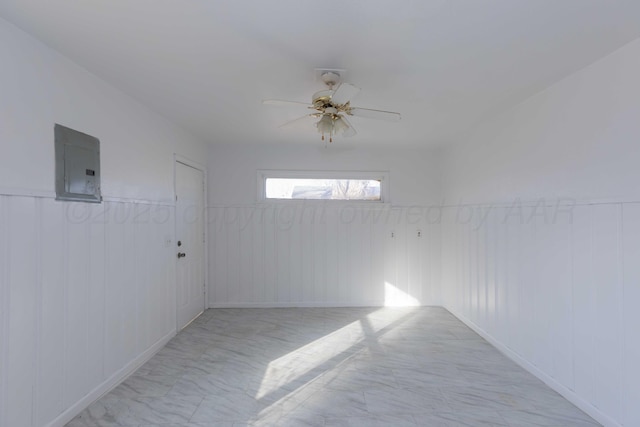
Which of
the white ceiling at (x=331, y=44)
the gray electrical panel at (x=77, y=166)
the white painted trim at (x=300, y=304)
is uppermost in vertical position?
the white ceiling at (x=331, y=44)

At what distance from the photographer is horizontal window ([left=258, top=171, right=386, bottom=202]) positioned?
4.43m

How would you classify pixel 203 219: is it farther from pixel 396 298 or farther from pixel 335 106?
pixel 396 298

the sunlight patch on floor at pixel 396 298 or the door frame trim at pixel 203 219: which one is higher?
the door frame trim at pixel 203 219

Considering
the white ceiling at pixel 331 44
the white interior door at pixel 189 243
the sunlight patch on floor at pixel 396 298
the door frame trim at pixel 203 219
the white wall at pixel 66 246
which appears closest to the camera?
the white ceiling at pixel 331 44

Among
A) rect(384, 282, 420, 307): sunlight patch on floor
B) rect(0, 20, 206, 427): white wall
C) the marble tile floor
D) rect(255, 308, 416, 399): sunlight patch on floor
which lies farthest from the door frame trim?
rect(384, 282, 420, 307): sunlight patch on floor

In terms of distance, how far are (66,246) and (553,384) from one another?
141 inches

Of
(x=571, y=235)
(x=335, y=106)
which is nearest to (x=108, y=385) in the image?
(x=335, y=106)

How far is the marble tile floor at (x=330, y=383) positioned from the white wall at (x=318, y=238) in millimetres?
851

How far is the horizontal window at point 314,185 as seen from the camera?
4.43 metres

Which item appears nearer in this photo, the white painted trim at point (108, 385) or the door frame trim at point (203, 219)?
the white painted trim at point (108, 385)

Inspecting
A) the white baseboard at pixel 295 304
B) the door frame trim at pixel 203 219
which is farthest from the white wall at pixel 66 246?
the white baseboard at pixel 295 304

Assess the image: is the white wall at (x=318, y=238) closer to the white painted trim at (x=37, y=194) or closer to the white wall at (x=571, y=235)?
the white wall at (x=571, y=235)

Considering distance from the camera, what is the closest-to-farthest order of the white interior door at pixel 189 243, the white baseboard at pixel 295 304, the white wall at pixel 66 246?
the white wall at pixel 66 246 < the white interior door at pixel 189 243 < the white baseboard at pixel 295 304

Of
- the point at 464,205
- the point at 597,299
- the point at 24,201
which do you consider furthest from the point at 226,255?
the point at 597,299
